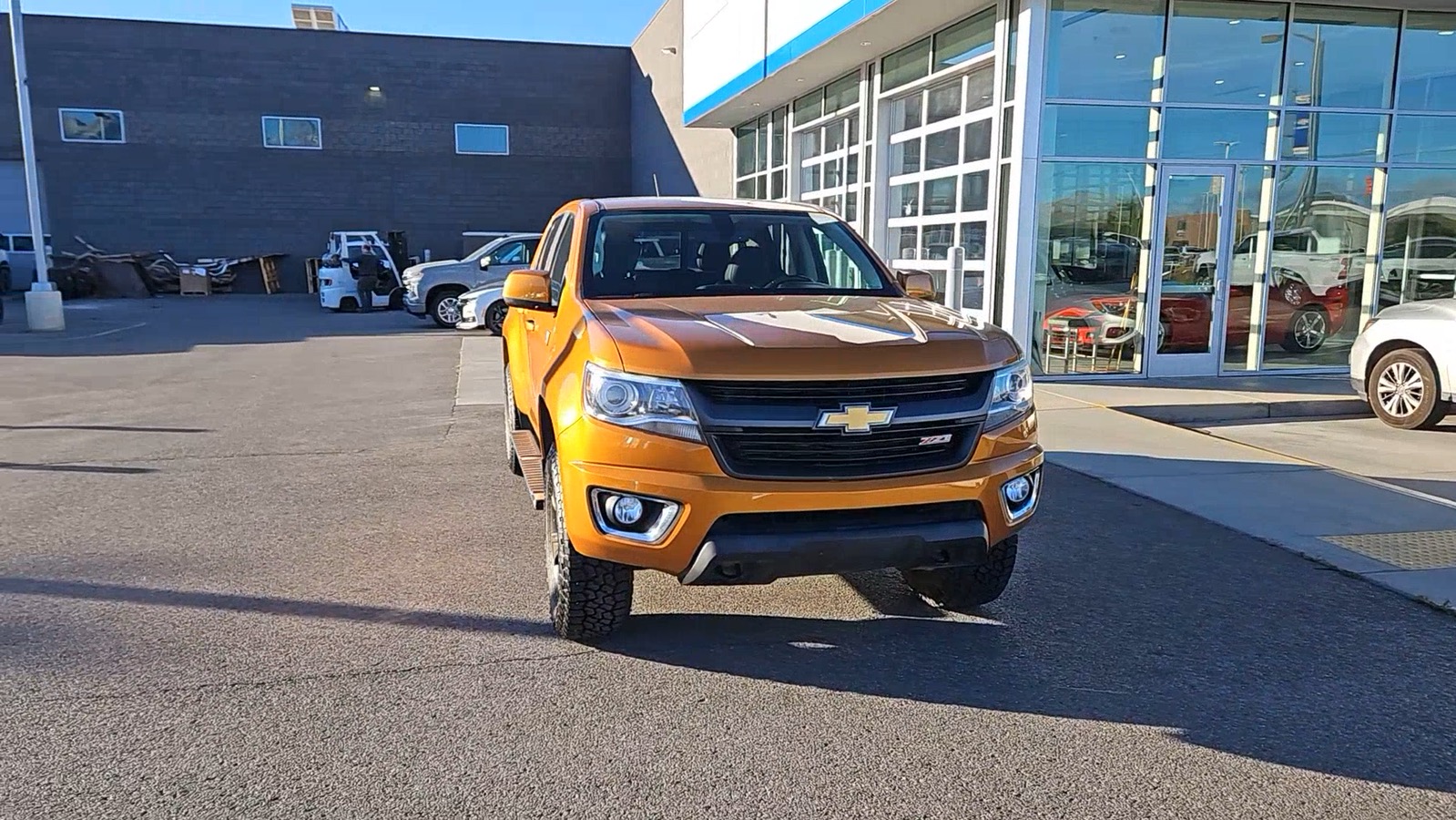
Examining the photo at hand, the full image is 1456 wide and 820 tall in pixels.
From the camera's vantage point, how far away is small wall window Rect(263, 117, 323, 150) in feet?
106

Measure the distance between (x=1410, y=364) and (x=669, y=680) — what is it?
334 inches

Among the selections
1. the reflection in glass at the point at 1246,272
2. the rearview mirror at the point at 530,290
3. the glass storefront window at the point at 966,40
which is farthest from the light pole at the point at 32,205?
the reflection in glass at the point at 1246,272

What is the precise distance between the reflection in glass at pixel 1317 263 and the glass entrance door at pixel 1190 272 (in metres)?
0.46

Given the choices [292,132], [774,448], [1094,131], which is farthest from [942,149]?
[292,132]

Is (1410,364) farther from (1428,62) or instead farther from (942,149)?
(942,149)

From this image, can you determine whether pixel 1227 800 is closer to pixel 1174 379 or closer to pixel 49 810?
pixel 49 810

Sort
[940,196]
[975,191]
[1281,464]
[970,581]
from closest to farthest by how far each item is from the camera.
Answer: [970,581] < [1281,464] < [975,191] < [940,196]

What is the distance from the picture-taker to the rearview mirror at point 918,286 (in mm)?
5250

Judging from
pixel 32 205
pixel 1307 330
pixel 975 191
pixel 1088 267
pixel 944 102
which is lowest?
pixel 1307 330

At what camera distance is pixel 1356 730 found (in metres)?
3.51

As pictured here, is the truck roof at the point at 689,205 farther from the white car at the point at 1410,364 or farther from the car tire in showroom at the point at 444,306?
the car tire in showroom at the point at 444,306

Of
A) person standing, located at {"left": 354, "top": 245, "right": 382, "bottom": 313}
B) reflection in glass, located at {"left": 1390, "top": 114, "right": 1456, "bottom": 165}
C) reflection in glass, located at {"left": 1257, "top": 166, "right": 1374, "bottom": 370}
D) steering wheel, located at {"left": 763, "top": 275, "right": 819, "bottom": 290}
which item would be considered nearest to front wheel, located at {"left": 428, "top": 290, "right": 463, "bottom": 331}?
person standing, located at {"left": 354, "top": 245, "right": 382, "bottom": 313}

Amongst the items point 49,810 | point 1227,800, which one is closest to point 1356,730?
point 1227,800

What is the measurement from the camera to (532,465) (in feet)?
17.1
